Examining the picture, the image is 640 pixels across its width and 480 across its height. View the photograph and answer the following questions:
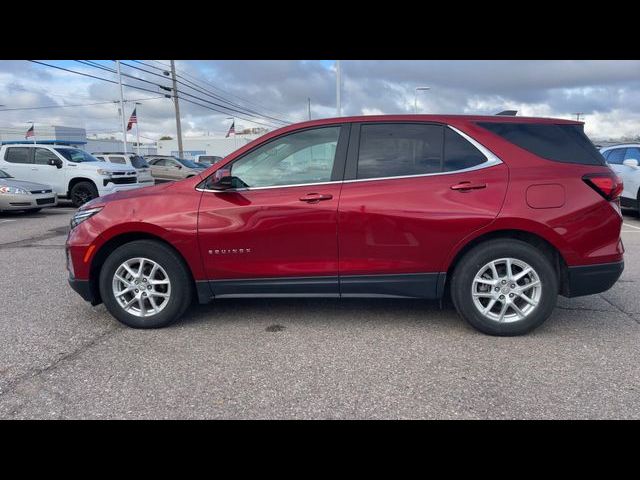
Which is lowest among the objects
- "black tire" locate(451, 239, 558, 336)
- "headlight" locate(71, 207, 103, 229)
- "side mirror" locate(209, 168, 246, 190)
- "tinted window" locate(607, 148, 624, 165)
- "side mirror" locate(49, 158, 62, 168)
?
"black tire" locate(451, 239, 558, 336)

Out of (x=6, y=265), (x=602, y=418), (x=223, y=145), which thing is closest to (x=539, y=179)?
(x=602, y=418)

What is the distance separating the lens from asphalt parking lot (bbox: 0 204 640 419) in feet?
8.36

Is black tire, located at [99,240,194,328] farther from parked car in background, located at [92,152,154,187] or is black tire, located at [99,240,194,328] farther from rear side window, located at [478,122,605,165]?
parked car in background, located at [92,152,154,187]

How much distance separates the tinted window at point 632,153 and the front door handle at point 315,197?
9.98 m

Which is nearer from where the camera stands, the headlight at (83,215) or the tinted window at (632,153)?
the headlight at (83,215)

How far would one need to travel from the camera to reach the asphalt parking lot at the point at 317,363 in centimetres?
255

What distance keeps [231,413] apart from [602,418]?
214cm

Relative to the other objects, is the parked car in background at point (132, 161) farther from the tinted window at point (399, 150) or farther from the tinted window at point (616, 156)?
the tinted window at point (616, 156)

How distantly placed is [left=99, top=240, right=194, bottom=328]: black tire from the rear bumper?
3210 millimetres

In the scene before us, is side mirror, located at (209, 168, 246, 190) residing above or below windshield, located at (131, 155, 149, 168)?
below

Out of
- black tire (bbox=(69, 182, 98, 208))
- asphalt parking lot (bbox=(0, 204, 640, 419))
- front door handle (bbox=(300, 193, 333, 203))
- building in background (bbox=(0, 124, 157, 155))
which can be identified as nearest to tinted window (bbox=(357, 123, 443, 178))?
front door handle (bbox=(300, 193, 333, 203))

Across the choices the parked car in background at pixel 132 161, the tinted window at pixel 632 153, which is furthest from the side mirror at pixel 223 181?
the parked car in background at pixel 132 161

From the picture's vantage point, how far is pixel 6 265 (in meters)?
6.05

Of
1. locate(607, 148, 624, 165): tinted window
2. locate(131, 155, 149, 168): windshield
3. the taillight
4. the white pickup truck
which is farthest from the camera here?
locate(131, 155, 149, 168): windshield
